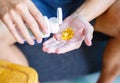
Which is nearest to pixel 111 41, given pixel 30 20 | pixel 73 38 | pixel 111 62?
pixel 111 62

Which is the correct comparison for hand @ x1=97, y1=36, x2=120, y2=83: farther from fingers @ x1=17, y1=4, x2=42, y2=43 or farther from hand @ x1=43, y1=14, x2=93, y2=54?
fingers @ x1=17, y1=4, x2=42, y2=43

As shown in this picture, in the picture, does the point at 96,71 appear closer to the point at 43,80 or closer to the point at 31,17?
the point at 43,80

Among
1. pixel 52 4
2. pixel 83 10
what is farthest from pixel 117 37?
pixel 52 4

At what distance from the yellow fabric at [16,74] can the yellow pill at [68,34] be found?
183 mm

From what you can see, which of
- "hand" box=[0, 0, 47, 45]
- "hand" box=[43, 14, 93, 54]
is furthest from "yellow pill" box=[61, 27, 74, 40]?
"hand" box=[0, 0, 47, 45]

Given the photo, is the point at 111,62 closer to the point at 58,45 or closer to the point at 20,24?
the point at 58,45

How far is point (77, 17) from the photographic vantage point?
87 cm

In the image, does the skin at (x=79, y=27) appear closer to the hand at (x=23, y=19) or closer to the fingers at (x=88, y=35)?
the fingers at (x=88, y=35)

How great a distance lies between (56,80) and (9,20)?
19.7 inches

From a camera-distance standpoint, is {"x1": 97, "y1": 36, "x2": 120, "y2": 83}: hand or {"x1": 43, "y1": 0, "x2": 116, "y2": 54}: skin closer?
{"x1": 43, "y1": 0, "x2": 116, "y2": 54}: skin

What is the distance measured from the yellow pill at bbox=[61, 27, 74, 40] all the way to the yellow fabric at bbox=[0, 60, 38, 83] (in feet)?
0.60

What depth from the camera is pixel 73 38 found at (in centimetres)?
86

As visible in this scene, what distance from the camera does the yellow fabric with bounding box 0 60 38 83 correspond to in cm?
68

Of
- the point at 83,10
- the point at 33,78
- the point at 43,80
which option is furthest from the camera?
the point at 43,80
